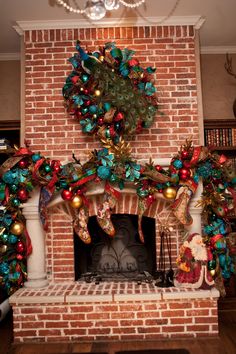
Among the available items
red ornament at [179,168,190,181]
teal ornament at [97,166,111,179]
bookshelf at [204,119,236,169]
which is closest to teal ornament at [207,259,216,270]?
red ornament at [179,168,190,181]

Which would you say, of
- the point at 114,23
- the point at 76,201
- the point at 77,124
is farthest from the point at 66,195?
the point at 114,23

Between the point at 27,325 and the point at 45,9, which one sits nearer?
the point at 27,325

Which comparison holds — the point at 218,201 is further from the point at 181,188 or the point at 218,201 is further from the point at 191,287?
the point at 191,287

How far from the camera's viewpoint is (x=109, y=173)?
2980mm

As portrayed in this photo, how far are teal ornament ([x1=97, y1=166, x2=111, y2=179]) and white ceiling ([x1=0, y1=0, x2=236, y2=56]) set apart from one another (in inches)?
57.6

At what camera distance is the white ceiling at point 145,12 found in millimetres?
3021

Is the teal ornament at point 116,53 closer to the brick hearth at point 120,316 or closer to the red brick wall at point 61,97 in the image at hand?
the red brick wall at point 61,97

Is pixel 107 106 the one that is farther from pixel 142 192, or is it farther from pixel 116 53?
pixel 142 192

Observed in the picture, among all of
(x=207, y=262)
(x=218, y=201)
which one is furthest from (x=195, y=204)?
(x=207, y=262)

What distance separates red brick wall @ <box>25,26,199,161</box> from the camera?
10.9ft

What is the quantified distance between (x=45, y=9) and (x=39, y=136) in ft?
3.81

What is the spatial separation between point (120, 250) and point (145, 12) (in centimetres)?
235

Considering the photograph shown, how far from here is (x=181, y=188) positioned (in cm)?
302

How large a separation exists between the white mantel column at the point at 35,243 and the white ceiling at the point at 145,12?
1657mm
